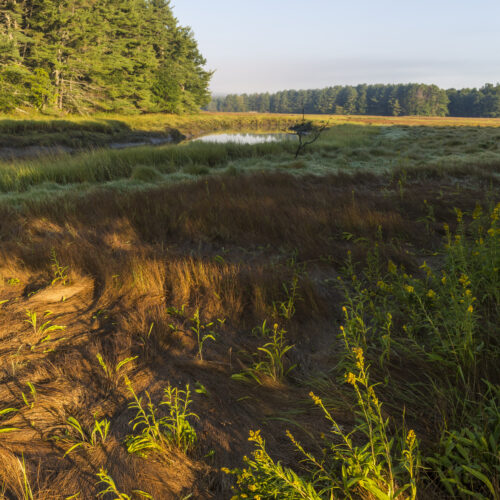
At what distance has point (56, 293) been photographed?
2822 mm

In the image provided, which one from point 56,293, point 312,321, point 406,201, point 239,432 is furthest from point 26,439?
point 406,201

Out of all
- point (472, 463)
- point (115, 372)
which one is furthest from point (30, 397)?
point (472, 463)

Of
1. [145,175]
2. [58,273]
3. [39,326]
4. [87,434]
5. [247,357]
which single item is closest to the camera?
[87,434]

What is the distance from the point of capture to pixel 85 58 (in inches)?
1096

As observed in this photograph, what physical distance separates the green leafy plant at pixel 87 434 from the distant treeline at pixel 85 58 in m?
28.3

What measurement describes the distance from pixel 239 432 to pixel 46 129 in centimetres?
2479

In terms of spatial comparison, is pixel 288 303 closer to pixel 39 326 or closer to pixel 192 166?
pixel 39 326

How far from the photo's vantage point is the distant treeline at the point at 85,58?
2327 cm

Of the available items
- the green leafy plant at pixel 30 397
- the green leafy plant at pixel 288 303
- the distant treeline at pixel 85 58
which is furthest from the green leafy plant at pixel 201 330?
→ the distant treeline at pixel 85 58

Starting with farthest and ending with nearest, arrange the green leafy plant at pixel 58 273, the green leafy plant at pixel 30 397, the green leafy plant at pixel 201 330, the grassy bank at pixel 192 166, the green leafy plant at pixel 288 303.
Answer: the grassy bank at pixel 192 166 < the green leafy plant at pixel 58 273 < the green leafy plant at pixel 288 303 < the green leafy plant at pixel 201 330 < the green leafy plant at pixel 30 397

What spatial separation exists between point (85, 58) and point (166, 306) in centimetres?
3462

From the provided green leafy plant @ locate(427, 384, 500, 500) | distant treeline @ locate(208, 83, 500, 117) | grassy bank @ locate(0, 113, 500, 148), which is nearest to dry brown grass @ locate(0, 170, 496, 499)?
green leafy plant @ locate(427, 384, 500, 500)

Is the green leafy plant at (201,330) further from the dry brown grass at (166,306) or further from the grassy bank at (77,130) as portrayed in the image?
the grassy bank at (77,130)

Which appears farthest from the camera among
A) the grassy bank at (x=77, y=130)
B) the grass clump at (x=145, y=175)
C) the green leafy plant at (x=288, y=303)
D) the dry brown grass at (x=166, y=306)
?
the grassy bank at (x=77, y=130)
